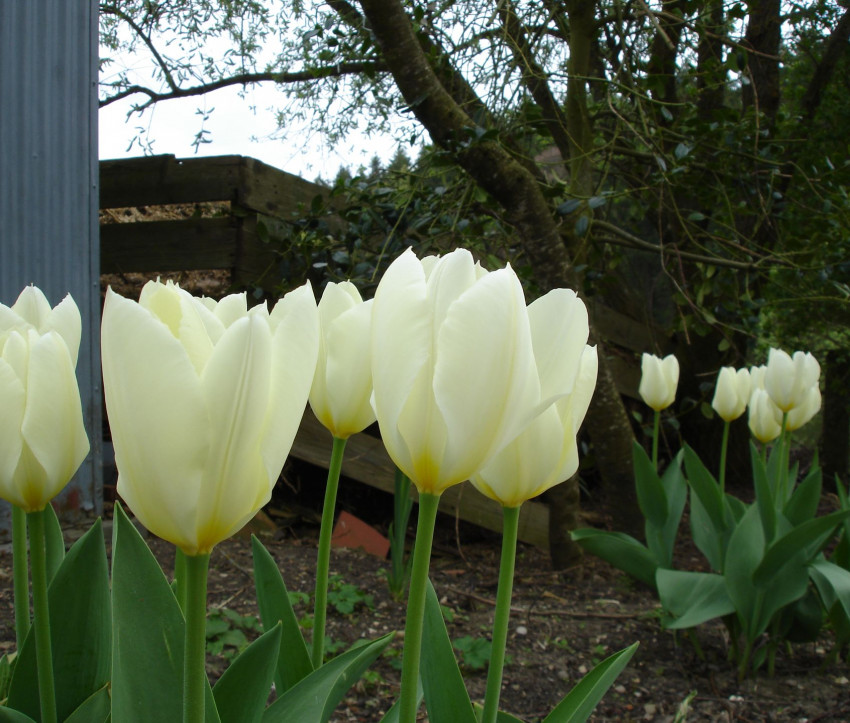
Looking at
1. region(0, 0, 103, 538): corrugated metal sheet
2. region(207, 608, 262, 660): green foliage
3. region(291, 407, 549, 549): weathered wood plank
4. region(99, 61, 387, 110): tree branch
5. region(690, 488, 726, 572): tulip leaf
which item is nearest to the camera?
region(207, 608, 262, 660): green foliage

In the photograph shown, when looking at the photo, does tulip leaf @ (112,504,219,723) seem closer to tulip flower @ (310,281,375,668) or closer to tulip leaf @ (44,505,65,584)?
tulip flower @ (310,281,375,668)

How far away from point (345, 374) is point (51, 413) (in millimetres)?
254

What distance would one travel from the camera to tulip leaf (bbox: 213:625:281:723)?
2.17 ft

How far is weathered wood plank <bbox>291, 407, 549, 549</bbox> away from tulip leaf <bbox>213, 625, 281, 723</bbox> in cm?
266

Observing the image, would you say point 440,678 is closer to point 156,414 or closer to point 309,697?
point 309,697

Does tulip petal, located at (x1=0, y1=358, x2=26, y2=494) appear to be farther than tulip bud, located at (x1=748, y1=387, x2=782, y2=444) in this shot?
No

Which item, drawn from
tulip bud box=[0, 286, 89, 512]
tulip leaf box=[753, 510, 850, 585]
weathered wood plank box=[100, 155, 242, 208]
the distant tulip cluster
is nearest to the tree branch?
weathered wood plank box=[100, 155, 242, 208]

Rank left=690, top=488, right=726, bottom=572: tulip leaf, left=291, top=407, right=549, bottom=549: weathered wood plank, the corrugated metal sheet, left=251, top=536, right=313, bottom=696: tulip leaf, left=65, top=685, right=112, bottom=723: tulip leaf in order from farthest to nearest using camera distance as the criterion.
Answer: left=291, top=407, right=549, bottom=549: weathered wood plank < the corrugated metal sheet < left=690, top=488, right=726, bottom=572: tulip leaf < left=251, top=536, right=313, bottom=696: tulip leaf < left=65, top=685, right=112, bottom=723: tulip leaf

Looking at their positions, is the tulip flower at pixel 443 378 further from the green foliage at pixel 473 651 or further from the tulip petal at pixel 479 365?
the green foliage at pixel 473 651

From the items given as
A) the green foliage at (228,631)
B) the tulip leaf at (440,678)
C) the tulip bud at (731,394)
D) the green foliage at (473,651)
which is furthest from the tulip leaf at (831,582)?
the tulip leaf at (440,678)

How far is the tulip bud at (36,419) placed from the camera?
2.00 feet

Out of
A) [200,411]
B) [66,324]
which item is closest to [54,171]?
[66,324]

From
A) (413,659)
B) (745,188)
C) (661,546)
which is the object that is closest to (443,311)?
(413,659)

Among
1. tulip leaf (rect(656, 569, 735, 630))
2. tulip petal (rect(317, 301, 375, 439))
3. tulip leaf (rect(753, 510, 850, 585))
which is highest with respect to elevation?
tulip petal (rect(317, 301, 375, 439))
